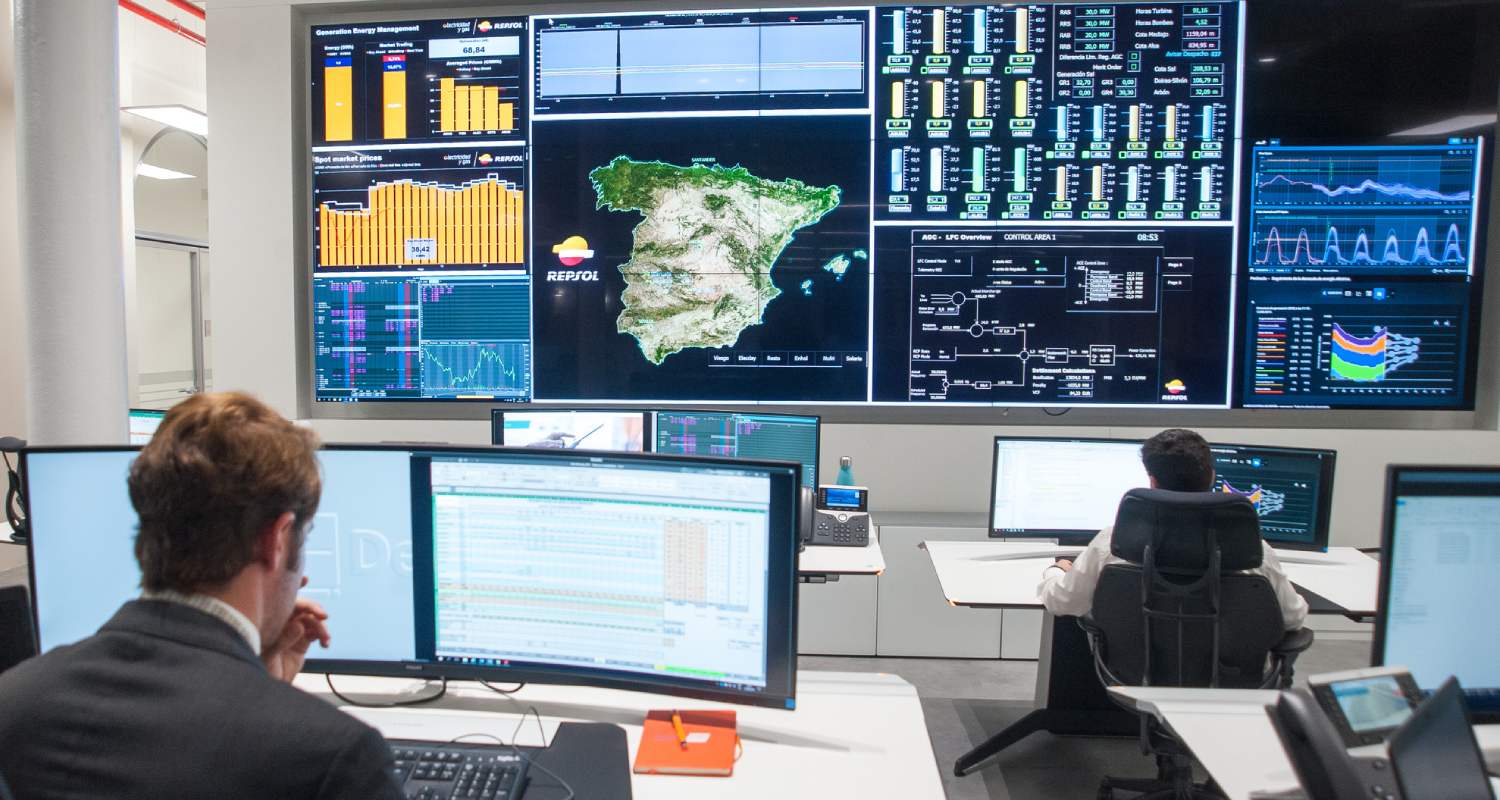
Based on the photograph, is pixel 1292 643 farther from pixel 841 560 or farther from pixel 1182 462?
pixel 841 560

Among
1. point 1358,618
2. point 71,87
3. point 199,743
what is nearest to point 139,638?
point 199,743

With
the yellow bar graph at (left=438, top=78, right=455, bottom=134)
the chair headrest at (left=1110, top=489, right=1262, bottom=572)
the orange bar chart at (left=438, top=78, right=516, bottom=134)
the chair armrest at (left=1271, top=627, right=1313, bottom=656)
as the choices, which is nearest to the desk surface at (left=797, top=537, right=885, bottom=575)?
the chair headrest at (left=1110, top=489, right=1262, bottom=572)

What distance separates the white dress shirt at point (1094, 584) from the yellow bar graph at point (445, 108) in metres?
3.13

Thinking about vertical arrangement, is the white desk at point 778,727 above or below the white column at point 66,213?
below

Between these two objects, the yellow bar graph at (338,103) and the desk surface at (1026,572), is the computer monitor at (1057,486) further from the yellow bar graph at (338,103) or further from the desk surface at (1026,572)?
the yellow bar graph at (338,103)

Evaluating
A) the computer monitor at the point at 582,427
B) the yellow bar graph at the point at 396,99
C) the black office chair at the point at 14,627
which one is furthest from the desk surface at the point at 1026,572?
the yellow bar graph at the point at 396,99

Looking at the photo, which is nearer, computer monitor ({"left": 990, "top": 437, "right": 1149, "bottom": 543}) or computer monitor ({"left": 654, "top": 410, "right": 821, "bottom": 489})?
computer monitor ({"left": 990, "top": 437, "right": 1149, "bottom": 543})

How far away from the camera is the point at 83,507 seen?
1322 millimetres

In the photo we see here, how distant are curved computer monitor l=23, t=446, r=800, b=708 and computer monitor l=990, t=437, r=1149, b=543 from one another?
5.91 feet

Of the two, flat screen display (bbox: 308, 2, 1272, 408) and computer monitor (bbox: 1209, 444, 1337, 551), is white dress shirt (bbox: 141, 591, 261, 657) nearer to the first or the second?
computer monitor (bbox: 1209, 444, 1337, 551)

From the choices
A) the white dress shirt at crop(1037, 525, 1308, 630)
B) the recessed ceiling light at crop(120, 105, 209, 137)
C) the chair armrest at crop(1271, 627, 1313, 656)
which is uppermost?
the recessed ceiling light at crop(120, 105, 209, 137)

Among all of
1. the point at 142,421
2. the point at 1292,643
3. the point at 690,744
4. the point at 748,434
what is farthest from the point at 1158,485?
the point at 142,421

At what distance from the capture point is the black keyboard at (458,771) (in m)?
1.06

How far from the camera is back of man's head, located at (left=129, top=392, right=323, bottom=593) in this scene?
2.69ft
